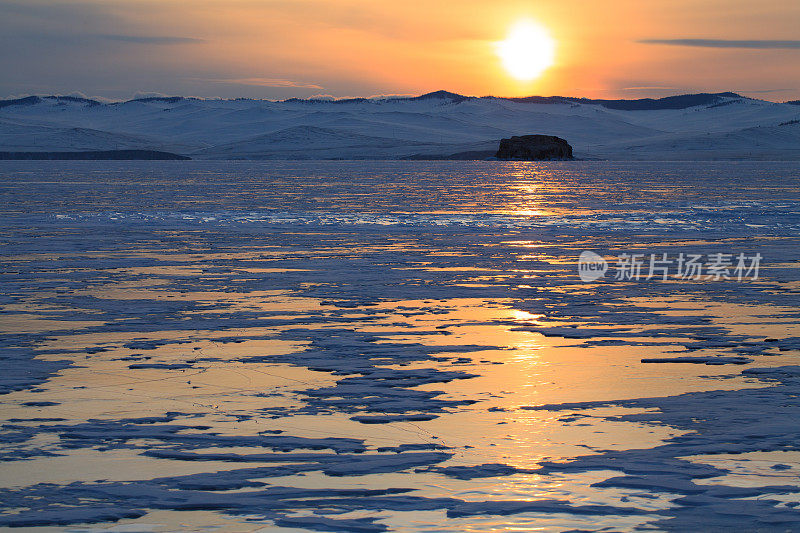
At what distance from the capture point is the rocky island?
142875 millimetres

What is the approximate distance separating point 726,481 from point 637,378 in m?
2.25

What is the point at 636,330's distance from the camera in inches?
363

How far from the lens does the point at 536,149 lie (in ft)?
468

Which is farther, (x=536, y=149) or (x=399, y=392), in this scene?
(x=536, y=149)

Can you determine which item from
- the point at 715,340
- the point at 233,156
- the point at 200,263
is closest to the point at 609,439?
the point at 715,340

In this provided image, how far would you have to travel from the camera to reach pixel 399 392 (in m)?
6.87

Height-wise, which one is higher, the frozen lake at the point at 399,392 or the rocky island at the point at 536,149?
the rocky island at the point at 536,149

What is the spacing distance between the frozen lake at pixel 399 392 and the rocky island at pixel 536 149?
424 ft

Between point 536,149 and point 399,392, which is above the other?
point 536,149

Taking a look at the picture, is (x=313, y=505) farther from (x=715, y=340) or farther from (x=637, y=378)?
(x=715, y=340)

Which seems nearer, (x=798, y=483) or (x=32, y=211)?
(x=798, y=483)

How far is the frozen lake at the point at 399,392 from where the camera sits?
475 cm

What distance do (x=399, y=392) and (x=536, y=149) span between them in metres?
139

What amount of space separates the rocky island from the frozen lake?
129 metres
